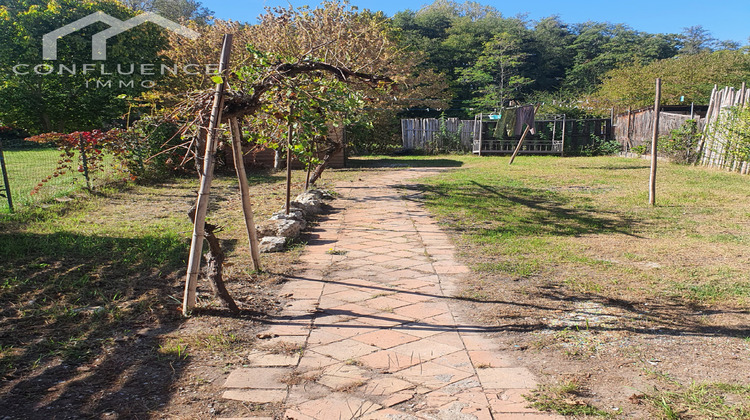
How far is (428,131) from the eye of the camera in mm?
19141

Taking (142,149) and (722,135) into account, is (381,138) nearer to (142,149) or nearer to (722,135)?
(142,149)

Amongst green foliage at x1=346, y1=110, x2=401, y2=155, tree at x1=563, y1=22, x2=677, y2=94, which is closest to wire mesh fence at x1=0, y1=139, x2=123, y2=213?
green foliage at x1=346, y1=110, x2=401, y2=155

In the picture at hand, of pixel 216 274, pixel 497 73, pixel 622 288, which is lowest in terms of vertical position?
pixel 622 288

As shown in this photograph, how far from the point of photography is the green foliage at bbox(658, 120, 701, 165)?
12648 mm

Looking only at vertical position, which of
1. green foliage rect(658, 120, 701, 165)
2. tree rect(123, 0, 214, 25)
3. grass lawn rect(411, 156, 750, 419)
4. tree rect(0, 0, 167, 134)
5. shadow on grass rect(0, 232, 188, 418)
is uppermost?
tree rect(123, 0, 214, 25)

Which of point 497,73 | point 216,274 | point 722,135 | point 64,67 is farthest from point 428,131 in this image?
point 216,274

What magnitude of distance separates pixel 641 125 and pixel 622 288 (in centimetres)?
1357

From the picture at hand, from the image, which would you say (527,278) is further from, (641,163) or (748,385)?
(641,163)

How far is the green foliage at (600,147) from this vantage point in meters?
17.8

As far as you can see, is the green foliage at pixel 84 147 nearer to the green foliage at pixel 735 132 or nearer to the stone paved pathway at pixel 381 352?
the stone paved pathway at pixel 381 352

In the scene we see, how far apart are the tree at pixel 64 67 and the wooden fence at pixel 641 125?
1695cm

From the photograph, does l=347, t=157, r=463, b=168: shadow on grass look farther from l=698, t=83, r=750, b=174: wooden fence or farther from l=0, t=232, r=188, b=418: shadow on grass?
l=0, t=232, r=188, b=418: shadow on grass

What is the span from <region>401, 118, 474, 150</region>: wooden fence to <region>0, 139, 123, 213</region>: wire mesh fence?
11.5 meters

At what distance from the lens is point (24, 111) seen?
61.6ft
